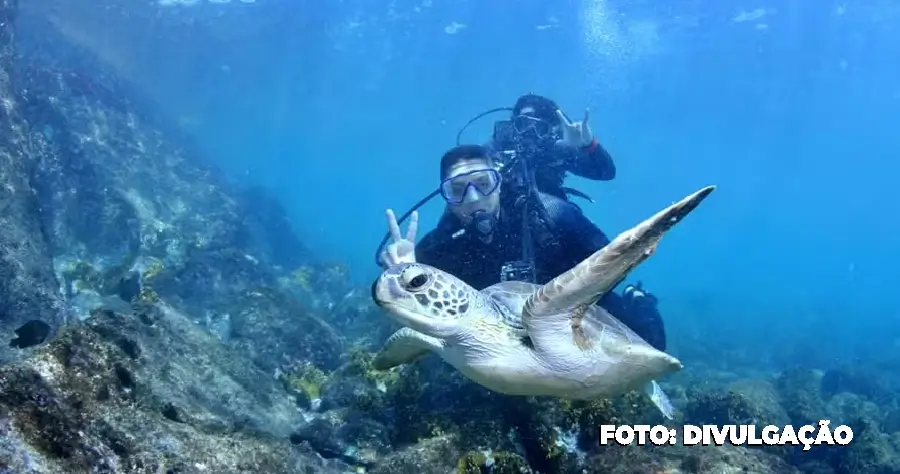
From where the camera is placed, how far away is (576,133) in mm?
6496

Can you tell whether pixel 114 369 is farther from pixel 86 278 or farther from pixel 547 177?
pixel 86 278

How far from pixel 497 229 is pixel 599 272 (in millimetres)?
2577

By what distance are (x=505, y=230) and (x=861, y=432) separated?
5.33m

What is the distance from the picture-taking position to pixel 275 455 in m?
2.99

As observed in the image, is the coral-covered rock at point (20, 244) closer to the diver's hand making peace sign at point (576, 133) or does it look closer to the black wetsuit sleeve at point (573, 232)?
the black wetsuit sleeve at point (573, 232)

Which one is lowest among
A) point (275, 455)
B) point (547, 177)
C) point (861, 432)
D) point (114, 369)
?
point (275, 455)

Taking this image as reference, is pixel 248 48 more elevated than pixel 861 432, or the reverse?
pixel 248 48

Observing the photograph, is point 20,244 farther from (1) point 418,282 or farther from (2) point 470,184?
(1) point 418,282

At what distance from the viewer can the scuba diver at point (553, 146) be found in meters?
6.61

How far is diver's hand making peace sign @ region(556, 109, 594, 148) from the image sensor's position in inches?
254

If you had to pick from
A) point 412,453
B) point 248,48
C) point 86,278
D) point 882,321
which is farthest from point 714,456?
point 882,321

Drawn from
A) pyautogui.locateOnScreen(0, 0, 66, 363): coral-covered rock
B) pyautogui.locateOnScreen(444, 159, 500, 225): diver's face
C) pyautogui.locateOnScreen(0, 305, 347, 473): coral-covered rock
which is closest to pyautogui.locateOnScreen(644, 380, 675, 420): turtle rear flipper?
pyautogui.locateOnScreen(444, 159, 500, 225): diver's face

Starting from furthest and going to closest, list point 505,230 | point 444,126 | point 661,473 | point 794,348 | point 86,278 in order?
point 444,126 → point 794,348 → point 86,278 → point 505,230 → point 661,473

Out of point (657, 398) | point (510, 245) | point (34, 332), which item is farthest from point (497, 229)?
point (34, 332)
